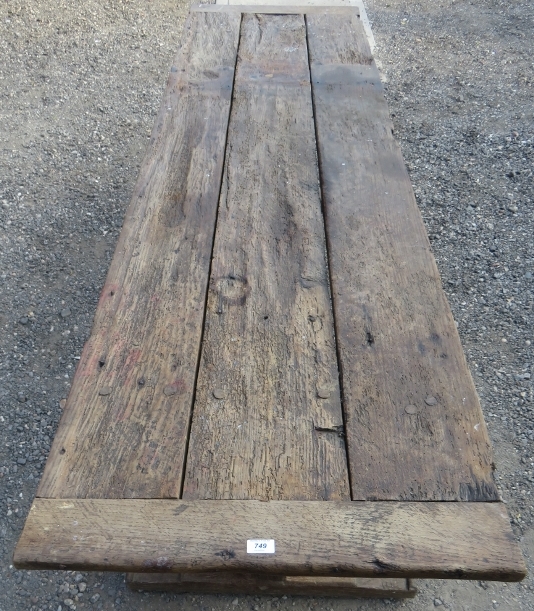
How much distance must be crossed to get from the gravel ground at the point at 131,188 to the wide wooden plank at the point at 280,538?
787mm

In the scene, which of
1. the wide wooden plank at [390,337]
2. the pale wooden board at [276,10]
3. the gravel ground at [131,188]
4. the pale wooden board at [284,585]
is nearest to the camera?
the wide wooden plank at [390,337]

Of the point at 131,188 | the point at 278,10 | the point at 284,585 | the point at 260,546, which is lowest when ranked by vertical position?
the point at 284,585

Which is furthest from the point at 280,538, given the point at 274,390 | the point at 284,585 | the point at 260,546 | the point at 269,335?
the point at 284,585

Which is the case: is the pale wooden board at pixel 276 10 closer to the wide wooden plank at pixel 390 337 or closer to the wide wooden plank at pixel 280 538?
the wide wooden plank at pixel 390 337

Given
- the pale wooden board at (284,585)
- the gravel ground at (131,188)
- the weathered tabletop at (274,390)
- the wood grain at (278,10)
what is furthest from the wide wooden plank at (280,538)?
the wood grain at (278,10)

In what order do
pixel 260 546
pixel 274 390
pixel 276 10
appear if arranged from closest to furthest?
pixel 260 546 < pixel 274 390 < pixel 276 10

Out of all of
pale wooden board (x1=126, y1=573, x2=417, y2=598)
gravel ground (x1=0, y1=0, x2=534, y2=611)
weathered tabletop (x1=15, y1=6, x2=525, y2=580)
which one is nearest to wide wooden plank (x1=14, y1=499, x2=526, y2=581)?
weathered tabletop (x1=15, y1=6, x2=525, y2=580)

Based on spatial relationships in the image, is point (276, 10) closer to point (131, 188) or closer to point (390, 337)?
point (131, 188)

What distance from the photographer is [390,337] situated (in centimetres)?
129

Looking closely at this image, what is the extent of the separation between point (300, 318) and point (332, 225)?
13.1 inches

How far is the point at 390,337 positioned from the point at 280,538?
49cm

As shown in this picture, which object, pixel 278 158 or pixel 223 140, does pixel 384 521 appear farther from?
pixel 223 140

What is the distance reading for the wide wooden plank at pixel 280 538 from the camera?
3.19ft

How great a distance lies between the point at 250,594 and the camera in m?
1.67
